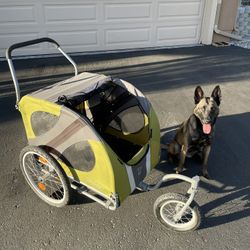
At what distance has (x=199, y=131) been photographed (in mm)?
3430

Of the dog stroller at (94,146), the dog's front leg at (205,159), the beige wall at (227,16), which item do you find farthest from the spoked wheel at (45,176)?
the beige wall at (227,16)

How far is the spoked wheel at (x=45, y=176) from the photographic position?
120 inches

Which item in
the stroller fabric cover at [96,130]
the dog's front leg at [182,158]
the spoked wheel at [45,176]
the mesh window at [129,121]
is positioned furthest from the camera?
the dog's front leg at [182,158]

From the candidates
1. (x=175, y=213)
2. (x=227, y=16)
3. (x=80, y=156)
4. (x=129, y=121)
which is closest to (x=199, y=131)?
(x=129, y=121)

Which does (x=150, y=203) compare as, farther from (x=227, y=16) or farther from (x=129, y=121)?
(x=227, y=16)

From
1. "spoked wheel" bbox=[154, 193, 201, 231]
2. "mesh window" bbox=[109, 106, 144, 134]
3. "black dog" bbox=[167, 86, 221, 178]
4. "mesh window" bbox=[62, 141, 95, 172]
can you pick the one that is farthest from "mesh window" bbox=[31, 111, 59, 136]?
"black dog" bbox=[167, 86, 221, 178]

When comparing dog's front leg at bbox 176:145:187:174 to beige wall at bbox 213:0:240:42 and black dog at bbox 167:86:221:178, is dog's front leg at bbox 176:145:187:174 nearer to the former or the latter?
black dog at bbox 167:86:221:178

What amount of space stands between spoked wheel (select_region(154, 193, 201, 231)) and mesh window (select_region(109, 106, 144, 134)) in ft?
2.98

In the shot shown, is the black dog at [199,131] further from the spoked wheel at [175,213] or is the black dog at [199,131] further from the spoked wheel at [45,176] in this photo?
the spoked wheel at [45,176]

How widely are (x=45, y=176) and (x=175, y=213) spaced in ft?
4.89

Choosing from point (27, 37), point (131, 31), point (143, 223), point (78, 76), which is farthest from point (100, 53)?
point (143, 223)

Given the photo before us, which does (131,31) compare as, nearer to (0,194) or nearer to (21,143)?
(21,143)

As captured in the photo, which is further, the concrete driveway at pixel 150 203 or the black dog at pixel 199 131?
the black dog at pixel 199 131

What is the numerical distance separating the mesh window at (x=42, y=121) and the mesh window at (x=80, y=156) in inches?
12.0
